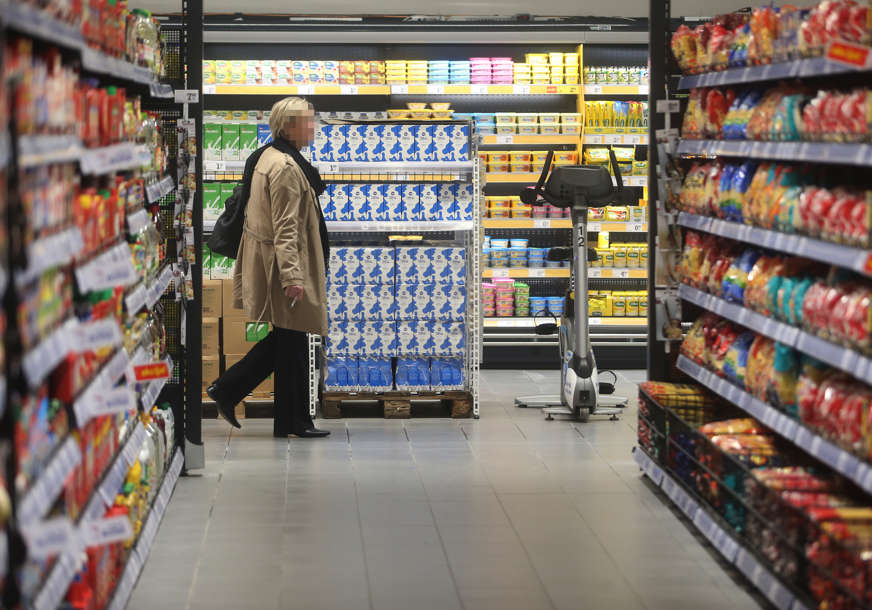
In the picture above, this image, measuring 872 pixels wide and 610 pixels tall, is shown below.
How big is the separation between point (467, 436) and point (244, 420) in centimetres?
139

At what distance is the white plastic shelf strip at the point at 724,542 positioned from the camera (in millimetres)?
3818

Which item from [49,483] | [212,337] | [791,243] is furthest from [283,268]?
[49,483]

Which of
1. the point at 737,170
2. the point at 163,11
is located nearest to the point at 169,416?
the point at 737,170

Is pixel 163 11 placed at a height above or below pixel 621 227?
above

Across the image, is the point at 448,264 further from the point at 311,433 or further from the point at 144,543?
the point at 144,543

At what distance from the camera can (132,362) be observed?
4195 mm

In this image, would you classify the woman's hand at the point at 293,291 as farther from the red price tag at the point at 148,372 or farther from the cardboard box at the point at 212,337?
the red price tag at the point at 148,372

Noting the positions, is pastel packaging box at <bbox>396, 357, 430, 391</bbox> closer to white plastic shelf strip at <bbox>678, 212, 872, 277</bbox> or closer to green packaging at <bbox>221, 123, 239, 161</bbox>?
green packaging at <bbox>221, 123, 239, 161</bbox>

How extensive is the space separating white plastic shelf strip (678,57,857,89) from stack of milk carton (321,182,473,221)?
6.83 feet

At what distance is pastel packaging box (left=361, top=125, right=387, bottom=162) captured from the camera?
763 cm

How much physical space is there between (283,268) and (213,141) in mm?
1501

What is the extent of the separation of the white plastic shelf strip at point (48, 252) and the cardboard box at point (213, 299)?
462 centimetres

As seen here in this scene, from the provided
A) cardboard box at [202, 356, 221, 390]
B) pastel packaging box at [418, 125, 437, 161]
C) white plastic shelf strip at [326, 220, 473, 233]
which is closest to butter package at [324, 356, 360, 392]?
cardboard box at [202, 356, 221, 390]

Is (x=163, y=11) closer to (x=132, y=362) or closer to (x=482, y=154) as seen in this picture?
(x=482, y=154)
